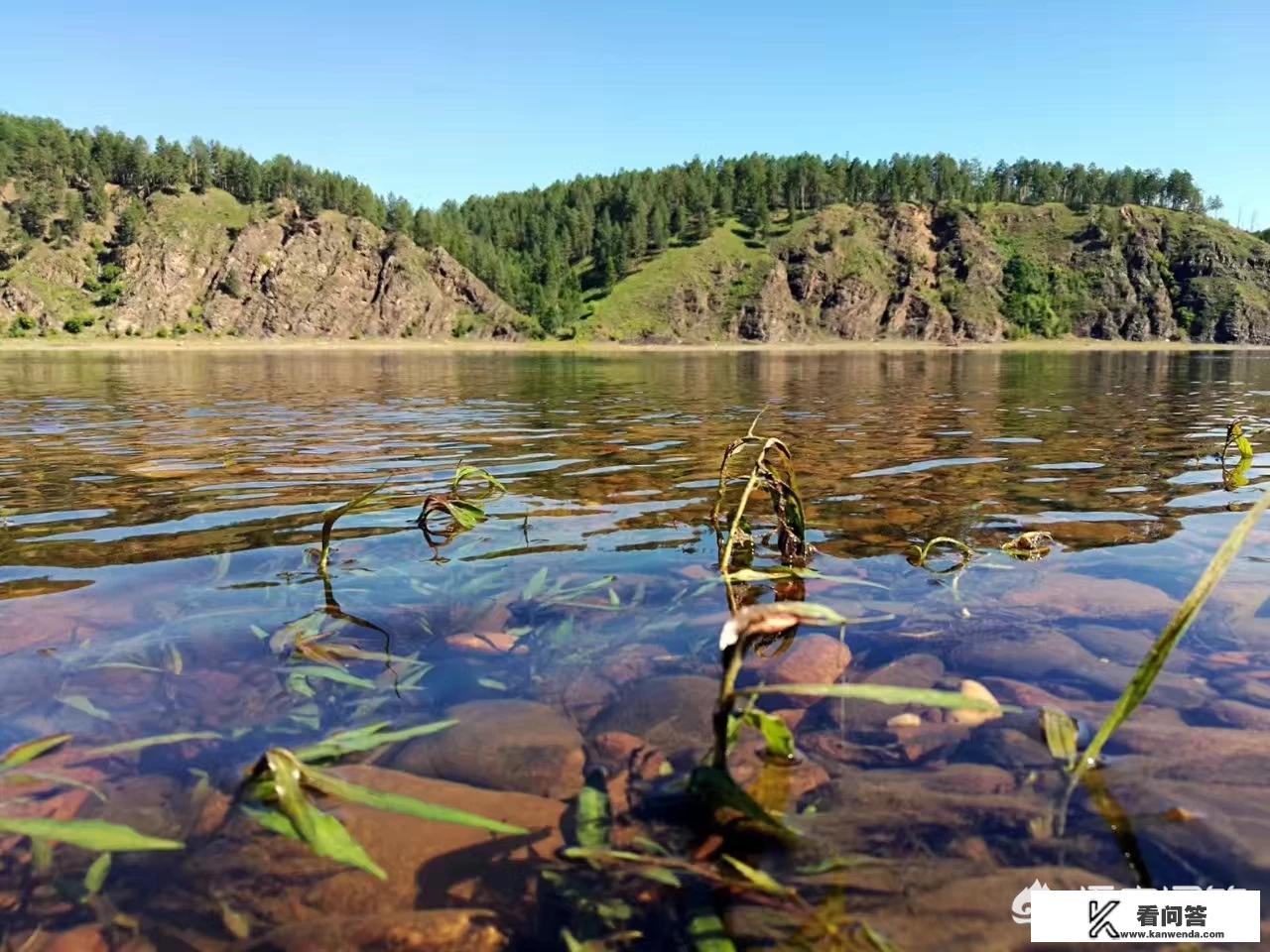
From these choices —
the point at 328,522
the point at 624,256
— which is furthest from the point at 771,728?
the point at 624,256

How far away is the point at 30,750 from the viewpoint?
2.93 m

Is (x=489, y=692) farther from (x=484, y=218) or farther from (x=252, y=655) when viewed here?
(x=484, y=218)

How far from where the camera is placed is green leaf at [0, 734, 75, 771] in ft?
9.29

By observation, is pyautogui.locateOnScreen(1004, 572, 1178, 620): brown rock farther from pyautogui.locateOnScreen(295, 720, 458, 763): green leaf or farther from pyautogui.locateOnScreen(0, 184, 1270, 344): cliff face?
pyautogui.locateOnScreen(0, 184, 1270, 344): cliff face

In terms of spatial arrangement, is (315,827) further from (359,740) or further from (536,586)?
(536,586)

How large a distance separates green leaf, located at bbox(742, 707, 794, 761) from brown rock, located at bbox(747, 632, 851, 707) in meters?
1.00

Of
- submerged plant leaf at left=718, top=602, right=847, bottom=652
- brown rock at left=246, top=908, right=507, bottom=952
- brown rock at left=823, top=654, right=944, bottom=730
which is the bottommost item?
brown rock at left=246, top=908, right=507, bottom=952

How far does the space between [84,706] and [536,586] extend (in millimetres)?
2548

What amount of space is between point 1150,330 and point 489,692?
662ft

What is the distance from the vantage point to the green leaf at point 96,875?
7.31ft

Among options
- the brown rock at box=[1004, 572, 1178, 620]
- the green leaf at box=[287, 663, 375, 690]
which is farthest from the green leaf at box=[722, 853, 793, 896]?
the brown rock at box=[1004, 572, 1178, 620]

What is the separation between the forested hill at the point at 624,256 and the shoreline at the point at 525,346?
495 centimetres

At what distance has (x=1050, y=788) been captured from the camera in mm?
2652

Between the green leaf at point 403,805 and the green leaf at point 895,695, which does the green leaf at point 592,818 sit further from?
the green leaf at point 895,695
